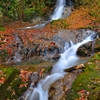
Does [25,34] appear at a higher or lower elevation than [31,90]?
higher

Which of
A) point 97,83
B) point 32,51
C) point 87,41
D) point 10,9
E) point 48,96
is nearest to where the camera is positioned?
point 97,83

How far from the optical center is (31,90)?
27.8 ft

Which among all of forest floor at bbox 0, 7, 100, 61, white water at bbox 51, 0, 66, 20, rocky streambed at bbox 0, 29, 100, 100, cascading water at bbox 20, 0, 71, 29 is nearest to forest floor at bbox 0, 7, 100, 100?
forest floor at bbox 0, 7, 100, 61

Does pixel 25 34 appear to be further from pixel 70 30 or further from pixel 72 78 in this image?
pixel 72 78

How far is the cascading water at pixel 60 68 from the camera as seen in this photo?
Result: 827 centimetres

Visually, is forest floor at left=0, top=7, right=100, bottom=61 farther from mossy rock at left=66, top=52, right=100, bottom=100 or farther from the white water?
mossy rock at left=66, top=52, right=100, bottom=100

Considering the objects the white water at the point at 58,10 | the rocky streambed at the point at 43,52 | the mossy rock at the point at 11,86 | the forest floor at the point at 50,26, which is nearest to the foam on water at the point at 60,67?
the rocky streambed at the point at 43,52

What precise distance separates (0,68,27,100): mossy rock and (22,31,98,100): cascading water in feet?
1.62

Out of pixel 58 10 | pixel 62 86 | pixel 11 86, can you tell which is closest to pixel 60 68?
pixel 62 86

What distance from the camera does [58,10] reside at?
19281mm

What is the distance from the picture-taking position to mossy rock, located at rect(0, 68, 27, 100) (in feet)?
25.8

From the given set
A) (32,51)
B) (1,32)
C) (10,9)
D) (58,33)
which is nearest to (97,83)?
(32,51)

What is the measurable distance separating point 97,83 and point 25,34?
769cm

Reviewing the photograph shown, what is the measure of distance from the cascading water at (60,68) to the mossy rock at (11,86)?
1.62ft
